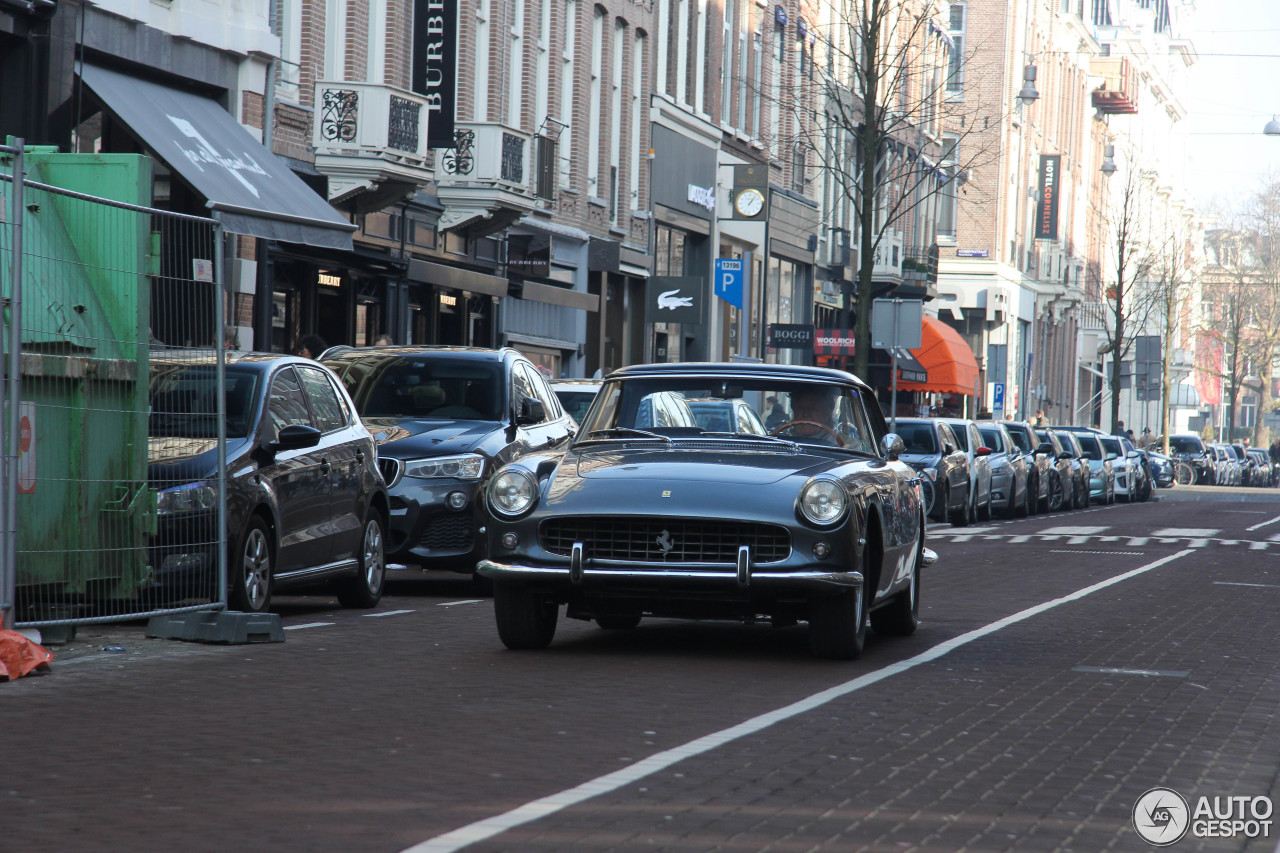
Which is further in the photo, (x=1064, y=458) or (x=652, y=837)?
(x=1064, y=458)

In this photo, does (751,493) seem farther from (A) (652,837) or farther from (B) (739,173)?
(B) (739,173)

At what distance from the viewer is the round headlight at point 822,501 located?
403 inches

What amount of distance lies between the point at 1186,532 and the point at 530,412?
1695 cm

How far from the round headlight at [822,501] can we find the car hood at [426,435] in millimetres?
5314

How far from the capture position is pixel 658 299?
1583 inches

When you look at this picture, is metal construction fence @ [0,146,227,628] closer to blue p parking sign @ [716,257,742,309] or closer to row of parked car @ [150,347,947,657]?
row of parked car @ [150,347,947,657]

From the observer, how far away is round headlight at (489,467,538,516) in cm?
1046

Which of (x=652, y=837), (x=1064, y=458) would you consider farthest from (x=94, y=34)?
(x=1064, y=458)

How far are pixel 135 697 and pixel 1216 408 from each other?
507 ft

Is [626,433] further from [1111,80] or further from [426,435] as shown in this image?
[1111,80]

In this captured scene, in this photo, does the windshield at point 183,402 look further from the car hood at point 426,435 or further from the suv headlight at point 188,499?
the car hood at point 426,435

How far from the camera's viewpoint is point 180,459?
11125 mm

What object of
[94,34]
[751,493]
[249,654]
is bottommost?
[249,654]

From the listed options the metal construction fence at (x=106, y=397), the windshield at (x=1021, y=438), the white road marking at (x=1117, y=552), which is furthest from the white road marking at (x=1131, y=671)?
the windshield at (x=1021, y=438)
